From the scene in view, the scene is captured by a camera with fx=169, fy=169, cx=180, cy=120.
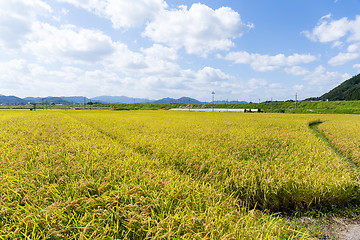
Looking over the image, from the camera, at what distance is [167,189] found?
8.64 feet

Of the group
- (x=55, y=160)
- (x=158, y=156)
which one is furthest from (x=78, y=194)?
(x=158, y=156)

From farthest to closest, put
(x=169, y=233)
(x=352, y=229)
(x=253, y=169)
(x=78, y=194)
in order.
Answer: (x=253, y=169), (x=352, y=229), (x=78, y=194), (x=169, y=233)

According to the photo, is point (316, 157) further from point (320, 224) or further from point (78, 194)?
point (78, 194)

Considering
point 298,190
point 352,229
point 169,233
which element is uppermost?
point 169,233

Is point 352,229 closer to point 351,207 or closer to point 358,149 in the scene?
point 351,207

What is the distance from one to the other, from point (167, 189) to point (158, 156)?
9.41 ft

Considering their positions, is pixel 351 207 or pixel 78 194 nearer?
pixel 78 194

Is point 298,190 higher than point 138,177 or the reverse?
the reverse

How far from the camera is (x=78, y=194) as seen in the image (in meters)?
2.46

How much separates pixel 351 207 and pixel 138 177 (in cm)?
447

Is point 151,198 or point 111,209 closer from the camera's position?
point 111,209

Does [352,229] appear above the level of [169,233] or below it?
below

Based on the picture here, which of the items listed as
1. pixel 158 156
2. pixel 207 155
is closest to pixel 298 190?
pixel 207 155

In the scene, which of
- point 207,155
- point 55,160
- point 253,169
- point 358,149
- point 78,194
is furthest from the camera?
point 358,149
